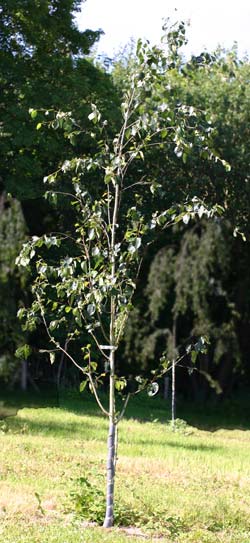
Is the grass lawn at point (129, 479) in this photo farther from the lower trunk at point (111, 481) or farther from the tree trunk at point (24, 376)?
the tree trunk at point (24, 376)

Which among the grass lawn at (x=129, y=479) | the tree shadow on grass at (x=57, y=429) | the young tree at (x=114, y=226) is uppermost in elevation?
the young tree at (x=114, y=226)

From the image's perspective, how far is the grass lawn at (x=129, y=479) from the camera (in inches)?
246

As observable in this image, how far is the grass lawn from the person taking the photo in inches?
246

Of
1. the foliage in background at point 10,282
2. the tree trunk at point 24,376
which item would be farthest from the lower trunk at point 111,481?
the tree trunk at point 24,376

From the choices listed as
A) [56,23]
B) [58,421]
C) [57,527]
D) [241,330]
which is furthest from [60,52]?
[57,527]

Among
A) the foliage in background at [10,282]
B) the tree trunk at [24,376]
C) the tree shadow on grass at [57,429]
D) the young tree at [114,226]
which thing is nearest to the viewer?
the young tree at [114,226]

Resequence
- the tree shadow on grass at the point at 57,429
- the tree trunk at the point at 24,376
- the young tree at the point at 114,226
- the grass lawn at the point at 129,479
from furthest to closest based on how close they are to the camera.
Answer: the tree shadow on grass at the point at 57,429
the tree trunk at the point at 24,376
the young tree at the point at 114,226
the grass lawn at the point at 129,479

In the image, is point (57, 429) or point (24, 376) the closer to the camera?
point (24, 376)

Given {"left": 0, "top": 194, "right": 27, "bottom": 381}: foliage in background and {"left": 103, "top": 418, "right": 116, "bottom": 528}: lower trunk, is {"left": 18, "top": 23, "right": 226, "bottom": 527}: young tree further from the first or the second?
{"left": 0, "top": 194, "right": 27, "bottom": 381}: foliage in background

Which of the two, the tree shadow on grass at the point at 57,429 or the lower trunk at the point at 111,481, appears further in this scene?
the tree shadow on grass at the point at 57,429

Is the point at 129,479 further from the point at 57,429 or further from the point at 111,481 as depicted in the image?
the point at 57,429

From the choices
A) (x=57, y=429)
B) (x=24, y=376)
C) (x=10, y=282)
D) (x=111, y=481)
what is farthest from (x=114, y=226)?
(x=57, y=429)

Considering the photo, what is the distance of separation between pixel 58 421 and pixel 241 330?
5.32 meters

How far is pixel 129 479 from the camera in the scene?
27.6ft
